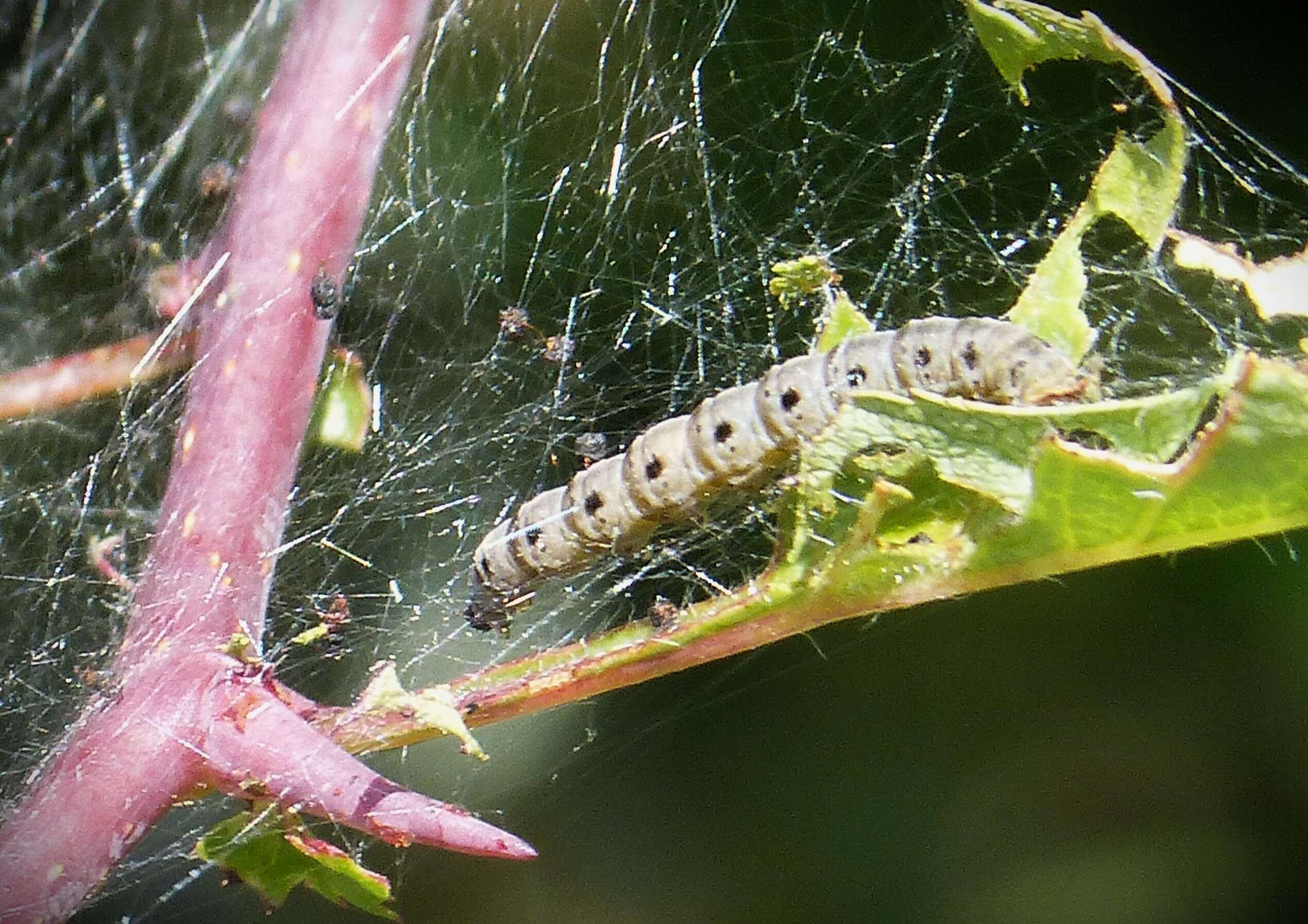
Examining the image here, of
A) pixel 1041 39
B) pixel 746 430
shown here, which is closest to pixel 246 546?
pixel 746 430

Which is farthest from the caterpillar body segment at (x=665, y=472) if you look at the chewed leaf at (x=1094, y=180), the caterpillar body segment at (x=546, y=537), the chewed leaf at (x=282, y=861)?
the chewed leaf at (x=282, y=861)

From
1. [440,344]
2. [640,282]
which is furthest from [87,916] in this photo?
[640,282]

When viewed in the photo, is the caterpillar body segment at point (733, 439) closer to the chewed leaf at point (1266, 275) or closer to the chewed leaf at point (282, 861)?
the chewed leaf at point (1266, 275)

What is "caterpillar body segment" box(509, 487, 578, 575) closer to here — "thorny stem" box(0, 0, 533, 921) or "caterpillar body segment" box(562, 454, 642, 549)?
"caterpillar body segment" box(562, 454, 642, 549)

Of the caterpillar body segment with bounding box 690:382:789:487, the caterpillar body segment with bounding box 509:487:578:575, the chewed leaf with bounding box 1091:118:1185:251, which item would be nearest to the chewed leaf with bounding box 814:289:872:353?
the caterpillar body segment with bounding box 690:382:789:487

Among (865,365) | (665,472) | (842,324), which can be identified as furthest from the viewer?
(665,472)

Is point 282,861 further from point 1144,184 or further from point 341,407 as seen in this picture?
point 1144,184
